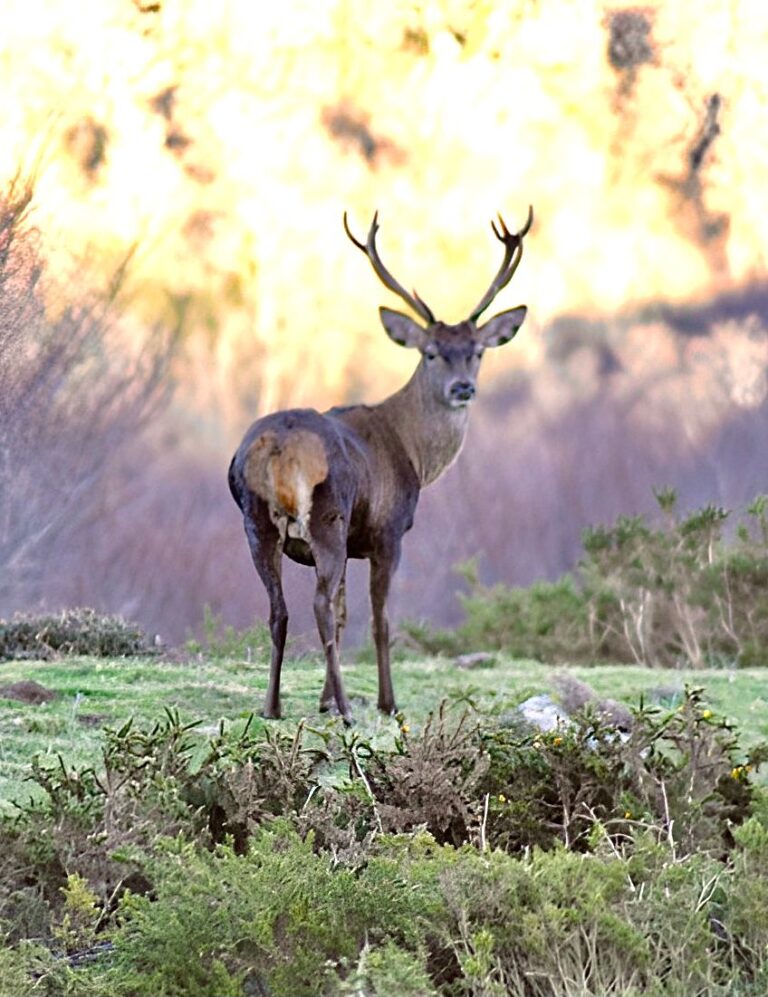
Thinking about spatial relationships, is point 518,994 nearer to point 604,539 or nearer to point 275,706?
point 275,706

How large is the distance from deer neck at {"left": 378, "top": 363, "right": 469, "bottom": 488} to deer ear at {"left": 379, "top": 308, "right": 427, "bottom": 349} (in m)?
0.18

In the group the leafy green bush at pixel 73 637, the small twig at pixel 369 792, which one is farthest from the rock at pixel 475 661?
the small twig at pixel 369 792

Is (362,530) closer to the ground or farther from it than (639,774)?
farther from it

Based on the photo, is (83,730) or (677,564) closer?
(83,730)

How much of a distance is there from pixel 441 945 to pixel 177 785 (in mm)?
1343

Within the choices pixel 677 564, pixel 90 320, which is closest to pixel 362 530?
pixel 90 320

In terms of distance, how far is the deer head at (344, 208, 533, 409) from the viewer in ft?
31.1

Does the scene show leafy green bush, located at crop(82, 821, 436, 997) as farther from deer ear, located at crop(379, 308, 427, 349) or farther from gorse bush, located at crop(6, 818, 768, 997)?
deer ear, located at crop(379, 308, 427, 349)

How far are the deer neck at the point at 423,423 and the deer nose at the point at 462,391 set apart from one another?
8.7 inches

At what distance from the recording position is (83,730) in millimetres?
7262

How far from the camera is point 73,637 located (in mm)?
11531

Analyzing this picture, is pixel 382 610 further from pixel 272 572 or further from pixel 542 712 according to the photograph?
A: pixel 542 712

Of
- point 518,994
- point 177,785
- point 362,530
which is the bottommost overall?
point 518,994

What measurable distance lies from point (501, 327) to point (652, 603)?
7.08m
